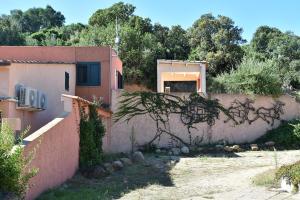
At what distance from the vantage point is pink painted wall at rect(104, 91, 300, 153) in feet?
70.0

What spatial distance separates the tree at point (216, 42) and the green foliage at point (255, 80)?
46.3 feet

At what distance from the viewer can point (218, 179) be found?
A: 47.6ft

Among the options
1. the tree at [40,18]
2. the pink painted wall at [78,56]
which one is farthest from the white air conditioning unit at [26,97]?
the tree at [40,18]

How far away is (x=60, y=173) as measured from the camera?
12.8m

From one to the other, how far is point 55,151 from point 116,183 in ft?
7.68

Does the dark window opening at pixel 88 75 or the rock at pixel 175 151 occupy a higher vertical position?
the dark window opening at pixel 88 75

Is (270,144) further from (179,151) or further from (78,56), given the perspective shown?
(78,56)

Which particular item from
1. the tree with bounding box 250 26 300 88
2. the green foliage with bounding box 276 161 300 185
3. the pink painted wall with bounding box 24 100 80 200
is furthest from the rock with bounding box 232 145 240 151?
the tree with bounding box 250 26 300 88

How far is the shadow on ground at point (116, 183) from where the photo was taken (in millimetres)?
11453

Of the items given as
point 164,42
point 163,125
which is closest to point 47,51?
point 163,125

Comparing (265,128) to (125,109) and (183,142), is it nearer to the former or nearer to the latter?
(183,142)

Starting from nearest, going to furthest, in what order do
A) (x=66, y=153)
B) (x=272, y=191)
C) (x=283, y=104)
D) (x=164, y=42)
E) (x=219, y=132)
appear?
(x=272, y=191), (x=66, y=153), (x=219, y=132), (x=283, y=104), (x=164, y=42)

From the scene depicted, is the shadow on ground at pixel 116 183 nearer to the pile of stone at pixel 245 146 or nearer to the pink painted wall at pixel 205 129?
the pink painted wall at pixel 205 129

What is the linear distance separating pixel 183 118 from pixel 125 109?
8.67 feet
